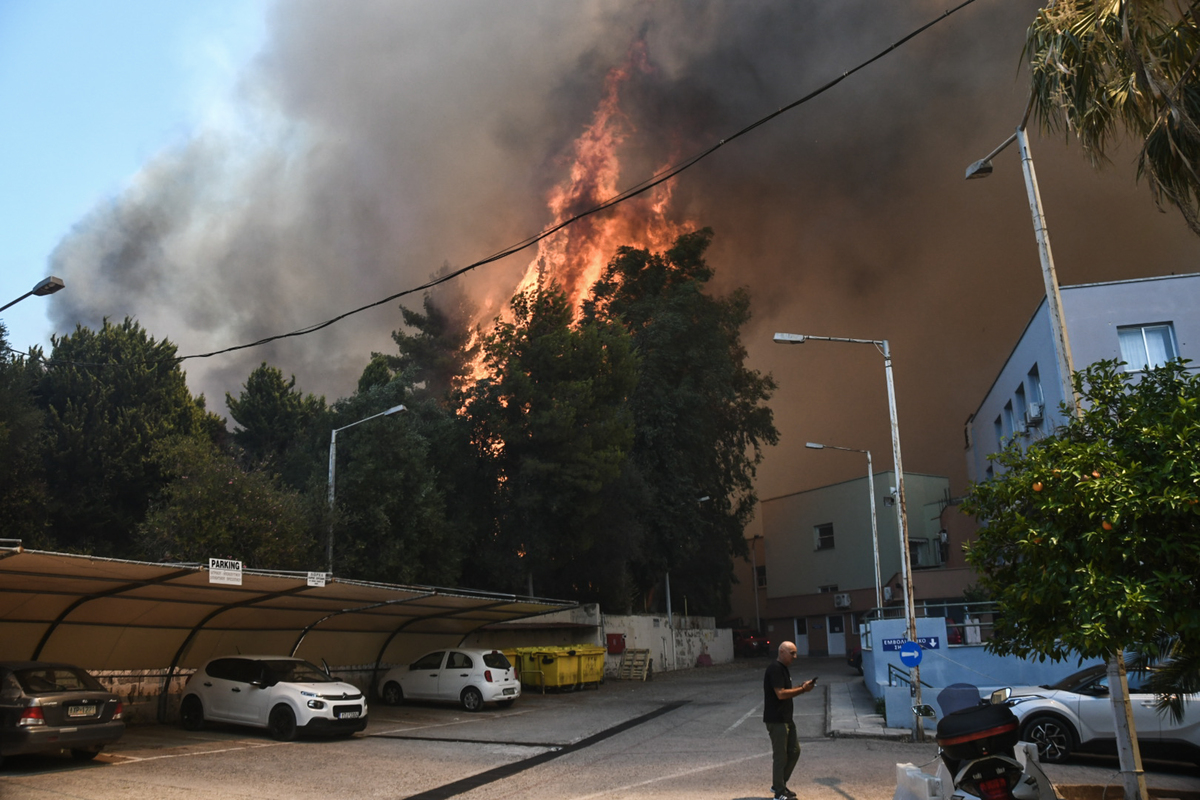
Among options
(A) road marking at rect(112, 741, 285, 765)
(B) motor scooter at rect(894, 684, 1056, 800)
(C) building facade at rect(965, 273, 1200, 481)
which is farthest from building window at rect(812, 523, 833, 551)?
(B) motor scooter at rect(894, 684, 1056, 800)

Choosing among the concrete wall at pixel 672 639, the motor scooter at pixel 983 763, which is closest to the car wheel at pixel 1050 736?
the motor scooter at pixel 983 763

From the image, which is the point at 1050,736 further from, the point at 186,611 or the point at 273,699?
the point at 186,611

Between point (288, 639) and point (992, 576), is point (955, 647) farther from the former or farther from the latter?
point (288, 639)

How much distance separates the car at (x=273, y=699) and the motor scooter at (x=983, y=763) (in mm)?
11674

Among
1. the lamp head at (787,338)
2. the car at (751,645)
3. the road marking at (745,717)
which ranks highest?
the lamp head at (787,338)

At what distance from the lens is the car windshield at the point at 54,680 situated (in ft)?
39.2

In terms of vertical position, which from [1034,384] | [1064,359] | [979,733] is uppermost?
[1034,384]

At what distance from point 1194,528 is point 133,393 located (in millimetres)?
35310

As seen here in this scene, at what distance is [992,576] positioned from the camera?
27.9 ft

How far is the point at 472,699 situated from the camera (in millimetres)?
22234

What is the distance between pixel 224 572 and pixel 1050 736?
1277cm

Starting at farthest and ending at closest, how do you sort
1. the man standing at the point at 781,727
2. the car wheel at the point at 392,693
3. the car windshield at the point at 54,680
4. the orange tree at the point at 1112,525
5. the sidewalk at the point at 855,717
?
the car wheel at the point at 392,693 < the sidewalk at the point at 855,717 < the car windshield at the point at 54,680 < the man standing at the point at 781,727 < the orange tree at the point at 1112,525

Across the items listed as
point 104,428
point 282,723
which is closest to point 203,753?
point 282,723

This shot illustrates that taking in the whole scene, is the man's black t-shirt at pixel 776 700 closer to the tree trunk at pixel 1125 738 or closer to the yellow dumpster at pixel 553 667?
the tree trunk at pixel 1125 738
